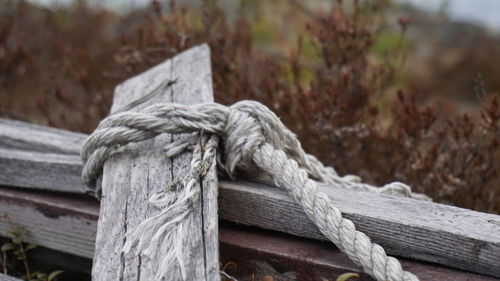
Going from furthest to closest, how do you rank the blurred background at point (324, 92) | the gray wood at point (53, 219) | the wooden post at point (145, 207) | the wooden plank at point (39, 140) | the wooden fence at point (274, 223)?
the blurred background at point (324, 92) < the wooden plank at point (39, 140) < the gray wood at point (53, 219) < the wooden fence at point (274, 223) < the wooden post at point (145, 207)

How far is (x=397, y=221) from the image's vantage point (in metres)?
1.59

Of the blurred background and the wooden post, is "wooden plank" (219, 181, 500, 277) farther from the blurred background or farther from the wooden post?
the blurred background

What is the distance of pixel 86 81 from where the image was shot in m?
4.60

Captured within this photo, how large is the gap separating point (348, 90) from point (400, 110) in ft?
1.43

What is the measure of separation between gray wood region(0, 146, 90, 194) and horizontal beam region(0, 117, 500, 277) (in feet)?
2.29

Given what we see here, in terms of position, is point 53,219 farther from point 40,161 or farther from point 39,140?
point 39,140

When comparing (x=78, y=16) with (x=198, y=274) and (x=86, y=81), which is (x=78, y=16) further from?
(x=198, y=274)

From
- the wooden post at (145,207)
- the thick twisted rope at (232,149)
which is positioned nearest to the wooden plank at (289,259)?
the thick twisted rope at (232,149)

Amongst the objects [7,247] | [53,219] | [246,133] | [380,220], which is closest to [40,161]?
[53,219]


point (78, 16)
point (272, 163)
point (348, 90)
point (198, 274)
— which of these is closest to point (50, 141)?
point (272, 163)

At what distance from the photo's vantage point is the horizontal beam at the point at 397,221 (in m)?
1.51

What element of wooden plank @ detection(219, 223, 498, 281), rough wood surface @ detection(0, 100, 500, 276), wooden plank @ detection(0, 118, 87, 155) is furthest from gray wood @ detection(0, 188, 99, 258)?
wooden plank @ detection(219, 223, 498, 281)

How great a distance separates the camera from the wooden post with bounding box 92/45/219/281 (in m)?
1.43

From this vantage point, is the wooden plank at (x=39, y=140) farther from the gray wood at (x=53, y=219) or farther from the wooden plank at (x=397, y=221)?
the wooden plank at (x=397, y=221)
